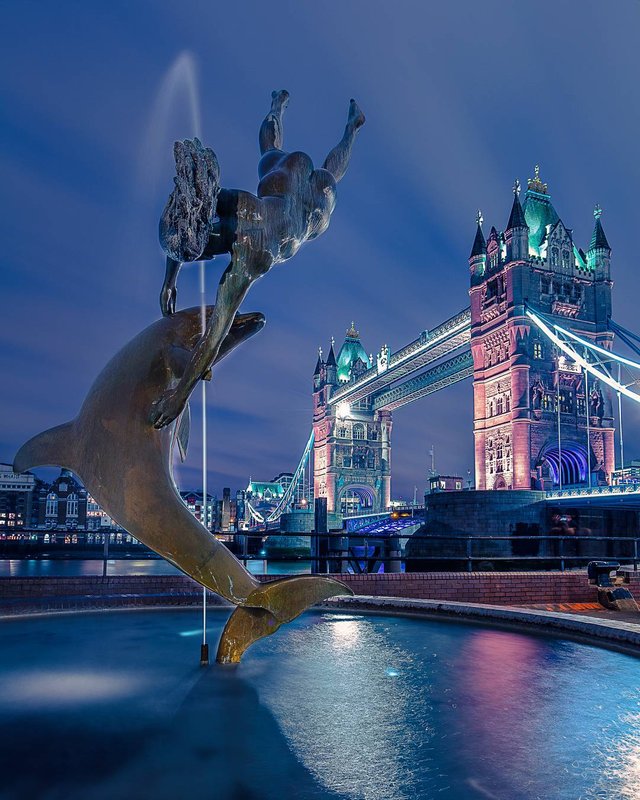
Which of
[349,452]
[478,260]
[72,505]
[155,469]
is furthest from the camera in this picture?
[72,505]

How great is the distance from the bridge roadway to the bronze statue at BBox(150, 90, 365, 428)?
50.0 m

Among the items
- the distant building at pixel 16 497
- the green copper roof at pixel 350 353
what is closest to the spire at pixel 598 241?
the green copper roof at pixel 350 353

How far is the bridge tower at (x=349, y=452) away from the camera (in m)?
80.9

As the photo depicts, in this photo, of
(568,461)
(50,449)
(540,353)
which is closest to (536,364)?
(540,353)

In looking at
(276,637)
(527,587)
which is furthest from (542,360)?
(276,637)

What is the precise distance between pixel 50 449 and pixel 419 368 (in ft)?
217

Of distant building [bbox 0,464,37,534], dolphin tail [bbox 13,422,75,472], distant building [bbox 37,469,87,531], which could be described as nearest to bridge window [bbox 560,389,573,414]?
dolphin tail [bbox 13,422,75,472]

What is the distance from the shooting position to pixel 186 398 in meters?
3.52

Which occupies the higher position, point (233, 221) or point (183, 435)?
point (233, 221)

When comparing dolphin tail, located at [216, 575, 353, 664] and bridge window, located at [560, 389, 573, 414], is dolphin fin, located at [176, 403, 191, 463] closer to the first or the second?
dolphin tail, located at [216, 575, 353, 664]

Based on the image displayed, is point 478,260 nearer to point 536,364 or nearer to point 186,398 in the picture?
point 536,364

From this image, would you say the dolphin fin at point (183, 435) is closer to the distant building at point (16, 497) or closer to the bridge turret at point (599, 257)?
the bridge turret at point (599, 257)

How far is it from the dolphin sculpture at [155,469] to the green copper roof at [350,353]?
90565mm

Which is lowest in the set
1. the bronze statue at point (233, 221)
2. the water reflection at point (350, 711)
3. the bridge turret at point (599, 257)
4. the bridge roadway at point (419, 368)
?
the water reflection at point (350, 711)
